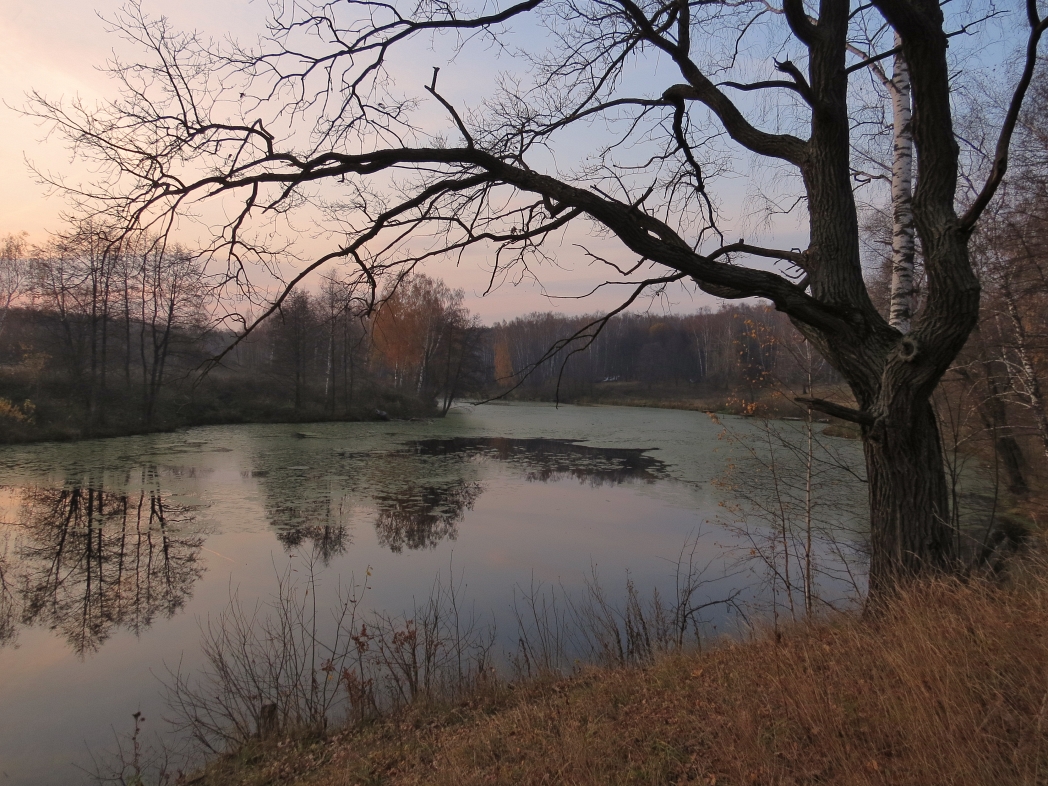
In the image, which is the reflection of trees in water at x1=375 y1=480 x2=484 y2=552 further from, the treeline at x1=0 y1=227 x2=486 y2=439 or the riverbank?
the riverbank

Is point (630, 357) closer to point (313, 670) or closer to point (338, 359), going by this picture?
point (338, 359)

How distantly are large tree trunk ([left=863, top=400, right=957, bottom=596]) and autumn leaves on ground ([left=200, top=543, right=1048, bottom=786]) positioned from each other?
24 centimetres

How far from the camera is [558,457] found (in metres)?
18.2

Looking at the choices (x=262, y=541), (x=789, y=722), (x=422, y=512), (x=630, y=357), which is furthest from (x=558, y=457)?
→ (x=630, y=357)

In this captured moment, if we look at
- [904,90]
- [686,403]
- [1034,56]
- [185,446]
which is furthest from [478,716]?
[686,403]

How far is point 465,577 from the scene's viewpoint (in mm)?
7492

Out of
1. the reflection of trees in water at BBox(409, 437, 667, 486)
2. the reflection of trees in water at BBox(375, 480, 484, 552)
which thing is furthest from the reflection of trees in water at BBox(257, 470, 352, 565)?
the reflection of trees in water at BBox(409, 437, 667, 486)

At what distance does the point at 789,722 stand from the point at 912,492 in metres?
1.57

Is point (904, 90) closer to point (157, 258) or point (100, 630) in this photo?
point (157, 258)

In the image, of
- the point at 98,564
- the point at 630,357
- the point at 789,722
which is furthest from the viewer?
the point at 630,357

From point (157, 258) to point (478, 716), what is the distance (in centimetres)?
372

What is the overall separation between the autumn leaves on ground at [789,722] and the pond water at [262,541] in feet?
6.00

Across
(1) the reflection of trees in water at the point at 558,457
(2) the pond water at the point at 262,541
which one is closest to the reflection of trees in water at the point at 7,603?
(2) the pond water at the point at 262,541

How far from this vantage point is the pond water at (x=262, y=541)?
205 inches
